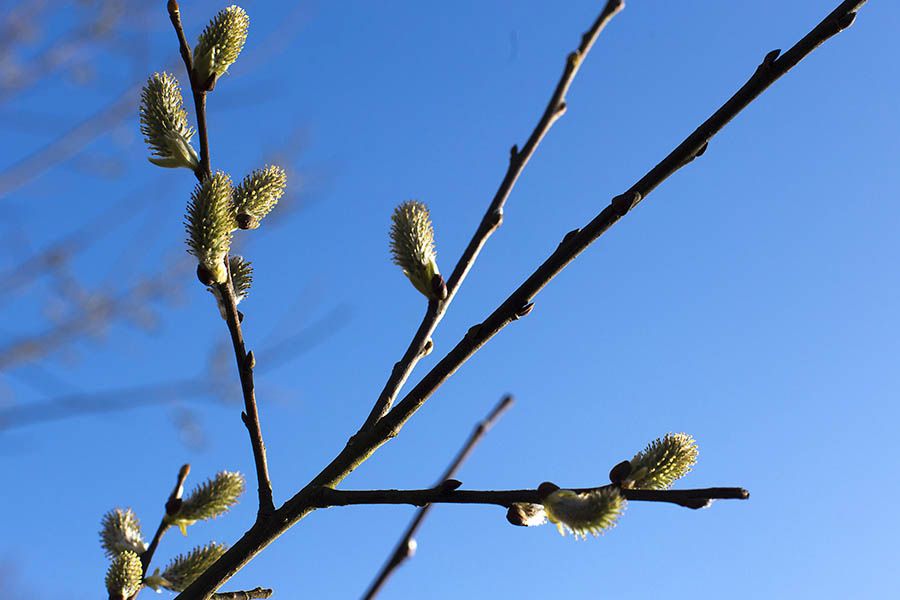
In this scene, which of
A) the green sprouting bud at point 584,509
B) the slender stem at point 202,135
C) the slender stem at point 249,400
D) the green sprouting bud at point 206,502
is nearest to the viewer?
the green sprouting bud at point 584,509

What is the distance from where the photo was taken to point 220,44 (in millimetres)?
1234

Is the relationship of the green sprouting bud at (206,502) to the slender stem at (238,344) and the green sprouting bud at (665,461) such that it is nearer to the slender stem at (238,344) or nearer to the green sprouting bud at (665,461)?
the slender stem at (238,344)

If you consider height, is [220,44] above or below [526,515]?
above

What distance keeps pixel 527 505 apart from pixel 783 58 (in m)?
0.64

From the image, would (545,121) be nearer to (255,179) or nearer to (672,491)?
(255,179)

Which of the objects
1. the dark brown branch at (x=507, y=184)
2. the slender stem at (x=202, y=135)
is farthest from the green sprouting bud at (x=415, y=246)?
the slender stem at (x=202, y=135)

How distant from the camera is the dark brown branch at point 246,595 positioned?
1147 millimetres

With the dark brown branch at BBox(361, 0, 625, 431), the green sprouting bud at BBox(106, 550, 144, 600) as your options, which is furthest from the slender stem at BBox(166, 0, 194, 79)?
the green sprouting bud at BBox(106, 550, 144, 600)

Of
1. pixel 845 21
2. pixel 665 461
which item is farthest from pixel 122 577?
pixel 845 21

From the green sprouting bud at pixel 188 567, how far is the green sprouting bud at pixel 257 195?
0.50m

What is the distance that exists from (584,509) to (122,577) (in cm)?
69

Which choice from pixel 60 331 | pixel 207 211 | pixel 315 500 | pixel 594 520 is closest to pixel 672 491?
pixel 594 520

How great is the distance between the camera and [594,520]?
3.13 ft

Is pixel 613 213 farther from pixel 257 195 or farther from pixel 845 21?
pixel 257 195
